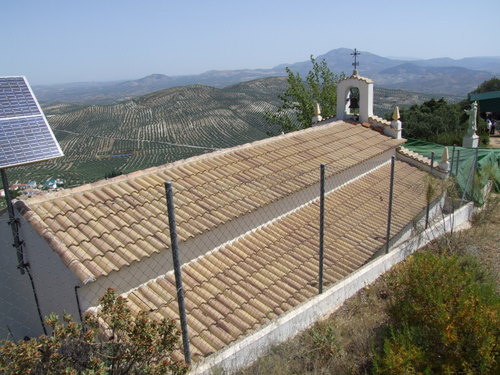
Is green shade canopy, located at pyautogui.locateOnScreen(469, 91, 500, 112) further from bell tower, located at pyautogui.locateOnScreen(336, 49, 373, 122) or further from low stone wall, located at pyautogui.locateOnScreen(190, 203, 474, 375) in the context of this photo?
low stone wall, located at pyautogui.locateOnScreen(190, 203, 474, 375)

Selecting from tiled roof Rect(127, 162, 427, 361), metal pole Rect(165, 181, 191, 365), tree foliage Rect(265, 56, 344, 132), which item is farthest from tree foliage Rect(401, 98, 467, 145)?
metal pole Rect(165, 181, 191, 365)

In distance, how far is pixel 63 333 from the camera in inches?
115

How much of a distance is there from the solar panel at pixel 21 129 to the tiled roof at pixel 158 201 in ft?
2.48

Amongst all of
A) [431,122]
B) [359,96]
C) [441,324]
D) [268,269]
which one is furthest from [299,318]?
[431,122]

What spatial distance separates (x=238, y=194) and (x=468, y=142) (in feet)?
63.8

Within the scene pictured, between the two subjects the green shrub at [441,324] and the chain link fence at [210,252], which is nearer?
the green shrub at [441,324]

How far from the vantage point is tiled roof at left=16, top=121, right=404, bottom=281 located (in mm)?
5168

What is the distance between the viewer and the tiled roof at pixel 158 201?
17.0 feet

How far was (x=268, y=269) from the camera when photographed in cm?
670

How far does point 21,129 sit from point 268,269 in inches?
175

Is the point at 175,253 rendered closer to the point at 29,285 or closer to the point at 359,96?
the point at 29,285

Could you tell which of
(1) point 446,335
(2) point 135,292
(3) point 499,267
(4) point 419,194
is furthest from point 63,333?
(4) point 419,194

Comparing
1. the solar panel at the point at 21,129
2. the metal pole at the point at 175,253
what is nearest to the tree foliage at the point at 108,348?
the metal pole at the point at 175,253

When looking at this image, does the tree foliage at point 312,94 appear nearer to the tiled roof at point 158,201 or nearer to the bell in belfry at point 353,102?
the bell in belfry at point 353,102
